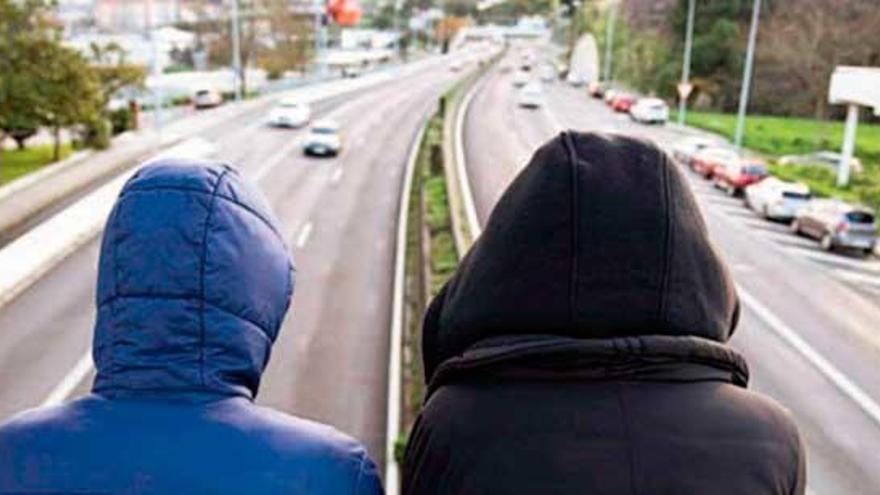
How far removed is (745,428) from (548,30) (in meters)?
61.4

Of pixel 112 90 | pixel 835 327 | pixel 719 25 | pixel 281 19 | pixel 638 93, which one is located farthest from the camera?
pixel 281 19

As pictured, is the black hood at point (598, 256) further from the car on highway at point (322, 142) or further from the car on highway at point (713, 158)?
the car on highway at point (322, 142)

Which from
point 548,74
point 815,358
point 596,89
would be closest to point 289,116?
point 596,89

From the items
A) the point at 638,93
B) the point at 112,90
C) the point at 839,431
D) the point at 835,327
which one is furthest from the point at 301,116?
the point at 839,431

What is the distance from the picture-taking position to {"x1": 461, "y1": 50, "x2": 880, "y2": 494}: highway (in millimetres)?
6930

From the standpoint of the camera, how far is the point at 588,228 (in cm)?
133

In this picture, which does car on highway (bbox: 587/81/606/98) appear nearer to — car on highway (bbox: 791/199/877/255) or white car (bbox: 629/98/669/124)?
white car (bbox: 629/98/669/124)

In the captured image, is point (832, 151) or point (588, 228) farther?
point (832, 151)

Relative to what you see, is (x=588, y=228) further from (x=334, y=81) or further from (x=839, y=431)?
(x=334, y=81)

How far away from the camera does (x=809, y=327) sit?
35.4 feet

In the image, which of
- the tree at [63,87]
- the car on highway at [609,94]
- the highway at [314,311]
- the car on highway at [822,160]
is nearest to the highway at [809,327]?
the car on highway at [822,160]

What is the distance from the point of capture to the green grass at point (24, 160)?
67.9 ft

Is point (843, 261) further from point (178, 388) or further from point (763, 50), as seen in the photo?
point (178, 388)

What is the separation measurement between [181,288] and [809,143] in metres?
14.0
